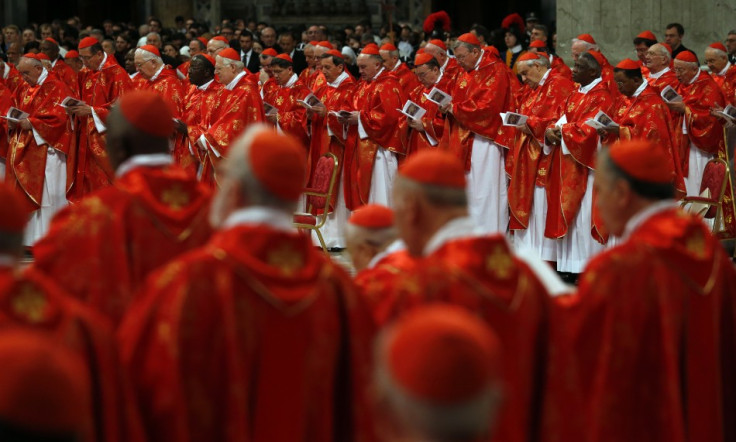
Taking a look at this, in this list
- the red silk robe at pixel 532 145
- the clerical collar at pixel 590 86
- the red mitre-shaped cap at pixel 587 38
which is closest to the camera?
the clerical collar at pixel 590 86

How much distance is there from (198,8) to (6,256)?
70.9 ft

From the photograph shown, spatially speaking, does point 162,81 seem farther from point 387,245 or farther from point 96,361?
point 96,361

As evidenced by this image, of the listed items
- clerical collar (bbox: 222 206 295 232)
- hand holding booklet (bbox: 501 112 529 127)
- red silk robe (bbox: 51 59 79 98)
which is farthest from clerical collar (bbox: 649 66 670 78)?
clerical collar (bbox: 222 206 295 232)

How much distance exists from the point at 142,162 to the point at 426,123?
24.2 ft

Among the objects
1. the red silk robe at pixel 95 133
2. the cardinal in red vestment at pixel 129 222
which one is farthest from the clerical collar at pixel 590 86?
the cardinal in red vestment at pixel 129 222

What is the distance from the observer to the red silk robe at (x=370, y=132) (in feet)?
39.4

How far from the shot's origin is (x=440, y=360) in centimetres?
199

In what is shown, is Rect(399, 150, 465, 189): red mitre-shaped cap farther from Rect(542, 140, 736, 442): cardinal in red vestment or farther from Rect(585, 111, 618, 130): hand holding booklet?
Rect(585, 111, 618, 130): hand holding booklet

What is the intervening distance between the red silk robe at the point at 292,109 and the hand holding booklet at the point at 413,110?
1.28 meters

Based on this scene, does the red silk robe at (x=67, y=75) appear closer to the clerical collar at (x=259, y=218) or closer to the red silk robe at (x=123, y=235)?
the red silk robe at (x=123, y=235)

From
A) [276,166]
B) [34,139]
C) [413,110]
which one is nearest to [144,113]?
[276,166]

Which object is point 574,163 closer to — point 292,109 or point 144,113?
point 292,109

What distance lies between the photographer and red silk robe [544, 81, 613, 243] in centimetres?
1002

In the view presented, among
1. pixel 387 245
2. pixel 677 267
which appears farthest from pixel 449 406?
pixel 387 245
